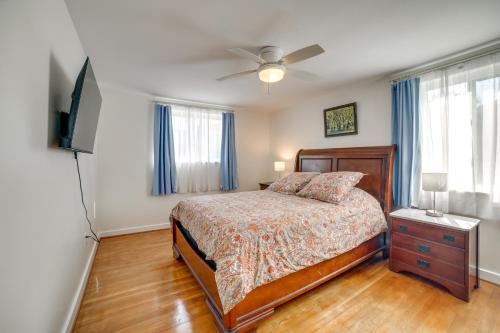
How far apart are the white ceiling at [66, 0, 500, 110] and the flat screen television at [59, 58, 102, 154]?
646 millimetres

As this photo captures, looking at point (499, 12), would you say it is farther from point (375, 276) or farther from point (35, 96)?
point (35, 96)

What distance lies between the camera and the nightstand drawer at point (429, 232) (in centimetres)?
189

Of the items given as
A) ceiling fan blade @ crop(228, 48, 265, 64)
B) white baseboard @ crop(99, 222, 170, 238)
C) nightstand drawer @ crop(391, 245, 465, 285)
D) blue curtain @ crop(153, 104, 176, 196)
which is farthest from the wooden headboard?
white baseboard @ crop(99, 222, 170, 238)

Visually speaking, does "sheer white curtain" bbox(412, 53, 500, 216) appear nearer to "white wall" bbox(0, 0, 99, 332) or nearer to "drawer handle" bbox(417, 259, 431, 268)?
"drawer handle" bbox(417, 259, 431, 268)

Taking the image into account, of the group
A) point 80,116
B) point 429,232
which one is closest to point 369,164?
point 429,232

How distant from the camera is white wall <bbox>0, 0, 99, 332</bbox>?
0.80m

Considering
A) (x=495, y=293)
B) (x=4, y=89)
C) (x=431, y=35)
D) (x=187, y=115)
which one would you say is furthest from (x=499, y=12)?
(x=187, y=115)

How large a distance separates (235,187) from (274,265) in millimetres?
3051

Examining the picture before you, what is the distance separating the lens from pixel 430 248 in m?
2.06

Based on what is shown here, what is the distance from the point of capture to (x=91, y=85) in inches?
60.5

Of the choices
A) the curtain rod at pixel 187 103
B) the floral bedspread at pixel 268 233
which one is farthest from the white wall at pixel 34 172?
the curtain rod at pixel 187 103

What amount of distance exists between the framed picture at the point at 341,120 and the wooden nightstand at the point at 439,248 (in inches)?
58.3

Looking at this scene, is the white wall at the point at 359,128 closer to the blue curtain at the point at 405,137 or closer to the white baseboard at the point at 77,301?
the blue curtain at the point at 405,137

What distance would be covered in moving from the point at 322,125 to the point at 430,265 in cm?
247
